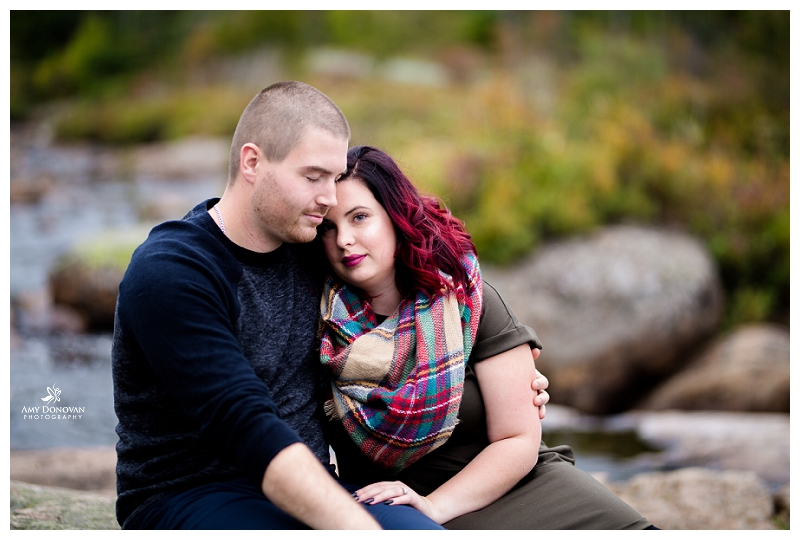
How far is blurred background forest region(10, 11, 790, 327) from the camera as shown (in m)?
8.09

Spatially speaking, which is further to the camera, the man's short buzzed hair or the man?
the man's short buzzed hair

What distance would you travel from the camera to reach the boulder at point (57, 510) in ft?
8.24

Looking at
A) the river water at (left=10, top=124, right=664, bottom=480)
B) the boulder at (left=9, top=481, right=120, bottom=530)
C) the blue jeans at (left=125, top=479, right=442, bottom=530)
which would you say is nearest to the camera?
the blue jeans at (left=125, top=479, right=442, bottom=530)

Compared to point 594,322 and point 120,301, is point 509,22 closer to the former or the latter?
point 594,322

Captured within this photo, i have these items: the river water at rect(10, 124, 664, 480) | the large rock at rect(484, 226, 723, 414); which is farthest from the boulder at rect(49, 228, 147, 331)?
the large rock at rect(484, 226, 723, 414)

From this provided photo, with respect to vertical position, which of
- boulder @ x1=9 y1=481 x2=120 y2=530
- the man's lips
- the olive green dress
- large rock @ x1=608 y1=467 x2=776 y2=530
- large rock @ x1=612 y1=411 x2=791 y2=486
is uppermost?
the man's lips

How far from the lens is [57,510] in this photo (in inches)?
104

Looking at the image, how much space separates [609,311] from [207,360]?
563 centimetres

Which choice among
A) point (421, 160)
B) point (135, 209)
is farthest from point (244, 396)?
point (135, 209)

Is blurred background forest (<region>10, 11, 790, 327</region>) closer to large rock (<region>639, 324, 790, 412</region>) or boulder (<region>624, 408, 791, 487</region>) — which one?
large rock (<region>639, 324, 790, 412</region>)

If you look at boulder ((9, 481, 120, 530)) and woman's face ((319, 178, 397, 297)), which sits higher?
woman's face ((319, 178, 397, 297))

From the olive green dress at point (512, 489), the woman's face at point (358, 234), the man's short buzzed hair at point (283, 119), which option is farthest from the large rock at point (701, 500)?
the man's short buzzed hair at point (283, 119)

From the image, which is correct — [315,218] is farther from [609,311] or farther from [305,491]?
[609,311]

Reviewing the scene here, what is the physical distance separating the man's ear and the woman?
26cm
